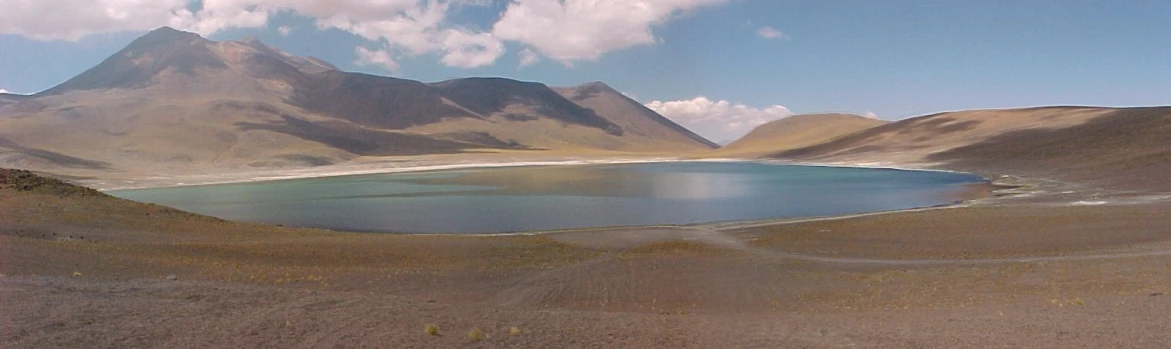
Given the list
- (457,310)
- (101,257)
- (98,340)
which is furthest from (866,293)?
(101,257)

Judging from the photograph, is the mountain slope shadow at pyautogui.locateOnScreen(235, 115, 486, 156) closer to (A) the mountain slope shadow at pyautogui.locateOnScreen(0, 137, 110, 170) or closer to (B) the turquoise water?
(A) the mountain slope shadow at pyautogui.locateOnScreen(0, 137, 110, 170)

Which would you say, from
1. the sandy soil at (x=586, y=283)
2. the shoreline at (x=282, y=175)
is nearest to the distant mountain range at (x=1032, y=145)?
the sandy soil at (x=586, y=283)

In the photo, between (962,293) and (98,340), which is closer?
(98,340)

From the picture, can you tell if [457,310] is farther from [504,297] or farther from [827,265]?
[827,265]

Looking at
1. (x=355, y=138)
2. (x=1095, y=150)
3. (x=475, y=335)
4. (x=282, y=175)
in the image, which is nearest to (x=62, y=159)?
(x=282, y=175)

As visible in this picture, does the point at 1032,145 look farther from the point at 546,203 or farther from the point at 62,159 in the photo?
the point at 62,159

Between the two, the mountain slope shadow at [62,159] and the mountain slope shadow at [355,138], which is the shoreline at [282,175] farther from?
the mountain slope shadow at [355,138]
